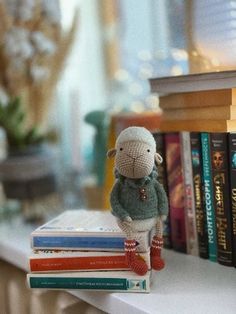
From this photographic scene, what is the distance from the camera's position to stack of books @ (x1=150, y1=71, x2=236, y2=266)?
643mm

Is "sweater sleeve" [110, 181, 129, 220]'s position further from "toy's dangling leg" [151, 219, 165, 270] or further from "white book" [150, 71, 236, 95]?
"white book" [150, 71, 236, 95]

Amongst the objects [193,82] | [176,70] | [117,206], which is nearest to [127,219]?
[117,206]

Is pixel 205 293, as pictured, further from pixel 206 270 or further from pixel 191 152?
pixel 191 152

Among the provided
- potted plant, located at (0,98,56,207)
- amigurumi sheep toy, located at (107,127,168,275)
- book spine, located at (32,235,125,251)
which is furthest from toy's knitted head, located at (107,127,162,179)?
potted plant, located at (0,98,56,207)

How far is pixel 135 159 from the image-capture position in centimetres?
55

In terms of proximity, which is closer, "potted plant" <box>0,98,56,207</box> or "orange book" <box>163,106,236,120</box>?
"orange book" <box>163,106,236,120</box>

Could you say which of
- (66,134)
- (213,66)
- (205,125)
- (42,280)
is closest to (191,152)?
(205,125)

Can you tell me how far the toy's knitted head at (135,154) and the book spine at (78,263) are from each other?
0.13 metres

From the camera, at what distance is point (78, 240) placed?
627mm

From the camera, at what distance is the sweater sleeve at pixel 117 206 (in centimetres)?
57

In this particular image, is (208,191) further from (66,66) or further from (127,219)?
(66,66)

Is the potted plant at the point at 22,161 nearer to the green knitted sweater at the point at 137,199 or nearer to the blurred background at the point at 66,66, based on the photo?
the blurred background at the point at 66,66

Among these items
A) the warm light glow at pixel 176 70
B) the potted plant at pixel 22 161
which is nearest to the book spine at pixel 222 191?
the warm light glow at pixel 176 70

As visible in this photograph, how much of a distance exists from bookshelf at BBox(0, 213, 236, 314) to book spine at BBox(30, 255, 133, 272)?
1.6 inches
